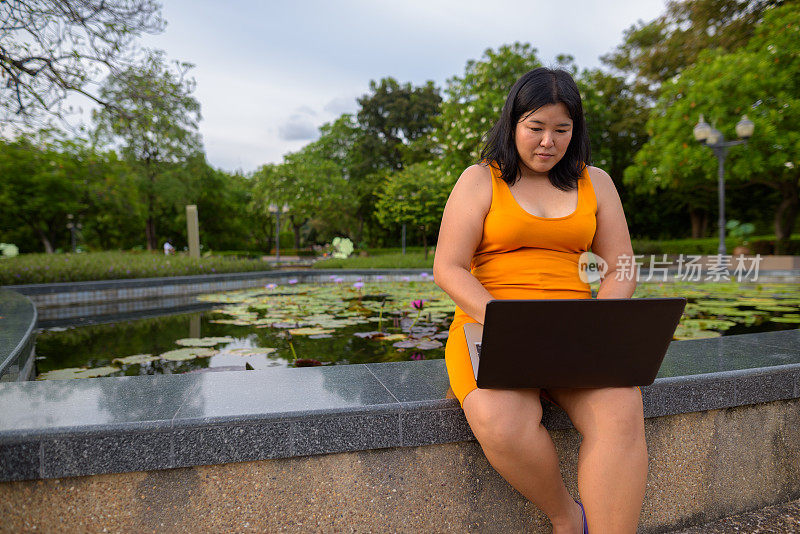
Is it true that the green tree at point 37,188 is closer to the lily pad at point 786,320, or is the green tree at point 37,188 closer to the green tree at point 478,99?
the green tree at point 478,99

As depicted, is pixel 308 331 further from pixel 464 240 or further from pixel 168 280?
pixel 168 280

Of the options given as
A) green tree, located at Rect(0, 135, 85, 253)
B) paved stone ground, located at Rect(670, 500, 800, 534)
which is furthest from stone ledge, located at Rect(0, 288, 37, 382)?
green tree, located at Rect(0, 135, 85, 253)

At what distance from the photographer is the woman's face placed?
51.5 inches

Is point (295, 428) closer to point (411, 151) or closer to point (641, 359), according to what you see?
point (641, 359)

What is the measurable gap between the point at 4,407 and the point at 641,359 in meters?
1.54

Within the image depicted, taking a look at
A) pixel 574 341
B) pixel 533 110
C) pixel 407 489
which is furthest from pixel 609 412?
pixel 533 110

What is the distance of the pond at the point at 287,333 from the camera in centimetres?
257

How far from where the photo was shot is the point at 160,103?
5359mm

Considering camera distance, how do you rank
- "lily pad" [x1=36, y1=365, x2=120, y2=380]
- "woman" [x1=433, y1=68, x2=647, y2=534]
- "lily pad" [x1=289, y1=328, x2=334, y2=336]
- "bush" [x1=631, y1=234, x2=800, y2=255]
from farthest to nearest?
"bush" [x1=631, y1=234, x2=800, y2=255] < "lily pad" [x1=289, y1=328, x2=334, y2=336] < "lily pad" [x1=36, y1=365, x2=120, y2=380] < "woman" [x1=433, y1=68, x2=647, y2=534]

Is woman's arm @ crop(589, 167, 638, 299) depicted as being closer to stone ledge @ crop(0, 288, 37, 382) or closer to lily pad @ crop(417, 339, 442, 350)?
lily pad @ crop(417, 339, 442, 350)

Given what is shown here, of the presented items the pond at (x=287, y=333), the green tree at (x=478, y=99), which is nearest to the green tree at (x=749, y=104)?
the green tree at (x=478, y=99)

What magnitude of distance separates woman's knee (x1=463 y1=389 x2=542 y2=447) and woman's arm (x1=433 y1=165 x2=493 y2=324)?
0.69 ft

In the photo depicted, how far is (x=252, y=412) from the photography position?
1104 millimetres

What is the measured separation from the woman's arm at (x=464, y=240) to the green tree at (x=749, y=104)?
13.0 metres
